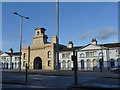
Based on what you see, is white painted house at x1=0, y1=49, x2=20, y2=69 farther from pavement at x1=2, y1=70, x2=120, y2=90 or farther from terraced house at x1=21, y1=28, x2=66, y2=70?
pavement at x1=2, y1=70, x2=120, y2=90

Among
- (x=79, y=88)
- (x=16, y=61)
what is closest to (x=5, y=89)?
(x=79, y=88)

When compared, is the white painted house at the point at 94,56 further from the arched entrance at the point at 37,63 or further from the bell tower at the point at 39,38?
the arched entrance at the point at 37,63

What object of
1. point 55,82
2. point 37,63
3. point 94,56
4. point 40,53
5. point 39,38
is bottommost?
point 37,63

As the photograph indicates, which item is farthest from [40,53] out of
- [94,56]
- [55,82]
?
[55,82]

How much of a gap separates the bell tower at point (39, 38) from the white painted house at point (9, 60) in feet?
43.0

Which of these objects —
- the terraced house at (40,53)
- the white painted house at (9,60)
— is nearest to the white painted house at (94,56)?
the terraced house at (40,53)

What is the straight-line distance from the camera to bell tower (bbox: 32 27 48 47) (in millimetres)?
55703

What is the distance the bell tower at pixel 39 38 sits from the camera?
55.7 meters

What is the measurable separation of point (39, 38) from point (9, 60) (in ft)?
68.2

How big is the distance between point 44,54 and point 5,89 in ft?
145

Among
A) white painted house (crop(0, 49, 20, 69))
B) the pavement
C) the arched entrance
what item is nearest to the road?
the pavement

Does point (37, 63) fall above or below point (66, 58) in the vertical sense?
below

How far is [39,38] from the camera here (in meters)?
56.4

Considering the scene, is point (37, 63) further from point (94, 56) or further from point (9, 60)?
point (94, 56)
